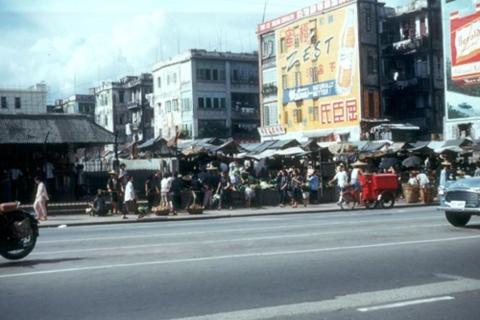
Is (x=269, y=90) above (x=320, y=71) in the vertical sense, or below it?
below

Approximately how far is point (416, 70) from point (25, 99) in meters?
58.7

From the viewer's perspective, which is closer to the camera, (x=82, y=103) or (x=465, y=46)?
(x=465, y=46)

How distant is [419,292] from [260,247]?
4.65 meters

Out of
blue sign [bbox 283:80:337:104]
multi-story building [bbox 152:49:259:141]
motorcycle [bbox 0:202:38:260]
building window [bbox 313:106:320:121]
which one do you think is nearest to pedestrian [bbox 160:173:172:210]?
motorcycle [bbox 0:202:38:260]

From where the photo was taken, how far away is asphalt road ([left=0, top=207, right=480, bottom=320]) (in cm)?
689

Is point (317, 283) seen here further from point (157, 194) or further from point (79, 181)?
point (79, 181)

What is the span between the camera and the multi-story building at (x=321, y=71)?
166ft

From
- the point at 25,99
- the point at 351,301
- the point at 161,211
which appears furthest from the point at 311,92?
the point at 25,99

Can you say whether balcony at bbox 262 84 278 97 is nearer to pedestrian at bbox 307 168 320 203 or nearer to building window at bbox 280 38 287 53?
building window at bbox 280 38 287 53

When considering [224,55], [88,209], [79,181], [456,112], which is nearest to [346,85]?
[456,112]

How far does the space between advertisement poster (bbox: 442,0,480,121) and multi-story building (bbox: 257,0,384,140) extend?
5.57 meters

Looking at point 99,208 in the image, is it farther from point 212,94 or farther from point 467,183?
point 212,94

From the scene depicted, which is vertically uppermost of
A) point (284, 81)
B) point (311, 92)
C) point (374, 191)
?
point (284, 81)

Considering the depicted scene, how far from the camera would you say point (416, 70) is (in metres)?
53.6
